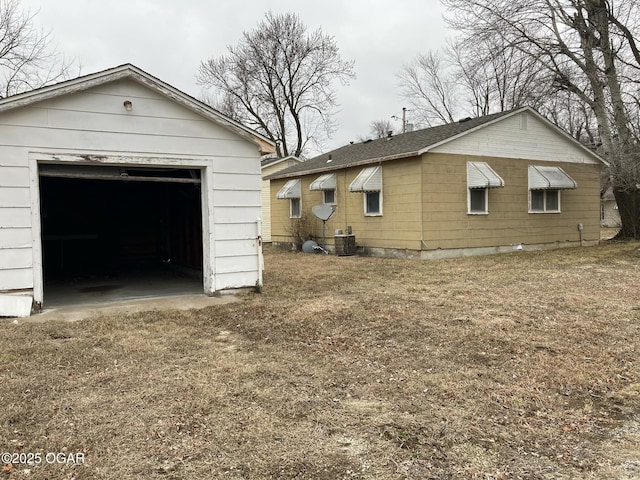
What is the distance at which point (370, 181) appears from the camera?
14.6 meters

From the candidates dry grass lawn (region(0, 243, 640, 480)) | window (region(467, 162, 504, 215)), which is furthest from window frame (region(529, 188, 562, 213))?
dry grass lawn (region(0, 243, 640, 480))

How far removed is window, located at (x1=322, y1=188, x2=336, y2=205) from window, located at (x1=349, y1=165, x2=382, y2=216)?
1.41 m

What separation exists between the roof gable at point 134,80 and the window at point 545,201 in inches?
404

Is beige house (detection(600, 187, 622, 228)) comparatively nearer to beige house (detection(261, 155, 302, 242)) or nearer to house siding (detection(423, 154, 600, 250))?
house siding (detection(423, 154, 600, 250))

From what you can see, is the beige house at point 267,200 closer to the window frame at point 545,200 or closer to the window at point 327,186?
the window at point 327,186

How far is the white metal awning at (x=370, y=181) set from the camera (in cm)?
1457

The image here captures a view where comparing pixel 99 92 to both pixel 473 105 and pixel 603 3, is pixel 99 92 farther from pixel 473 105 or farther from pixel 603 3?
pixel 473 105

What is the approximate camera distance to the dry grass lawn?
274 cm

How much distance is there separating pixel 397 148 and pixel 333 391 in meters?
11.8

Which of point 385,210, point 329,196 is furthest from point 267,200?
point 385,210

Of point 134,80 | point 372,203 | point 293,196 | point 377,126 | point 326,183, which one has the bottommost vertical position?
point 372,203

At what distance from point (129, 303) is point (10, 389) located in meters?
3.75

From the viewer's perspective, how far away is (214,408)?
11.3 ft

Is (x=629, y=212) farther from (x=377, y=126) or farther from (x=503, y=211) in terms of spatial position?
(x=377, y=126)
